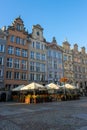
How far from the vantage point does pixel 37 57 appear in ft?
144

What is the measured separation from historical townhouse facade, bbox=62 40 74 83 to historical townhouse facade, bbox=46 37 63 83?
1939 millimetres

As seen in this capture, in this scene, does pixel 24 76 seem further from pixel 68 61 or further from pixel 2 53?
pixel 68 61

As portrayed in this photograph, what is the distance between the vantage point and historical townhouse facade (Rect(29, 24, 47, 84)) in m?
42.2

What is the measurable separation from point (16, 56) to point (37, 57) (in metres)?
6.90

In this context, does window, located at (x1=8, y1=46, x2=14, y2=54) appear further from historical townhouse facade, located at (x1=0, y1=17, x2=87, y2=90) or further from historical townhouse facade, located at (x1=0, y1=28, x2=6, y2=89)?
historical townhouse facade, located at (x1=0, y1=28, x2=6, y2=89)

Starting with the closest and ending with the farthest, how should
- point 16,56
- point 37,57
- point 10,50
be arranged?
point 10,50 < point 16,56 < point 37,57

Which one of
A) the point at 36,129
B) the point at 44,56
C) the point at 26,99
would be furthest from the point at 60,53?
the point at 36,129

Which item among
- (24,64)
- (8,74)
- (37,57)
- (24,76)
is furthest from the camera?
(37,57)

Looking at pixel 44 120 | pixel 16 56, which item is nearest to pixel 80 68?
pixel 16 56

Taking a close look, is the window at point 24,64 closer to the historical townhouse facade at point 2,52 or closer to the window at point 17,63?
the window at point 17,63

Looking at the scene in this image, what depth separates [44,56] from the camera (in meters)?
45.6

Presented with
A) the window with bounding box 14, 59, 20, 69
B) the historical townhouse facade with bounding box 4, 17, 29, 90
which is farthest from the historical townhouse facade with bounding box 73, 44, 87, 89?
the window with bounding box 14, 59, 20, 69

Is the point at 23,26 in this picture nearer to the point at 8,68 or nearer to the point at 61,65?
the point at 8,68

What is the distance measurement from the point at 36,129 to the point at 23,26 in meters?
37.0
